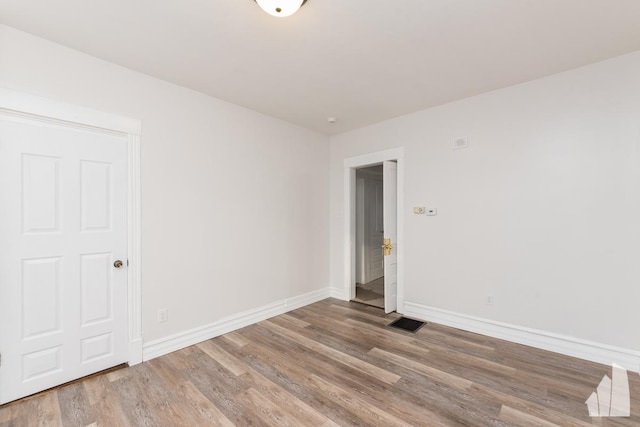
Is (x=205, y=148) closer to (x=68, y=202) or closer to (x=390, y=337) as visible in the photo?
(x=68, y=202)

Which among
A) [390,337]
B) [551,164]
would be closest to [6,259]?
[390,337]

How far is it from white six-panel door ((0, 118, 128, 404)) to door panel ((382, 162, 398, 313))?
304cm

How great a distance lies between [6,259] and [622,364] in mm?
5068

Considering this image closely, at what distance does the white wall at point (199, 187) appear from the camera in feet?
7.63

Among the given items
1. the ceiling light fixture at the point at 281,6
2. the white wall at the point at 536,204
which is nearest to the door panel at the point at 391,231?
the white wall at the point at 536,204

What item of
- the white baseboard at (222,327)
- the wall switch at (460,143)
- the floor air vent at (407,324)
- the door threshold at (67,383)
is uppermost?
the wall switch at (460,143)

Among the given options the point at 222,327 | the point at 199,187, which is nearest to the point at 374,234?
the point at 222,327

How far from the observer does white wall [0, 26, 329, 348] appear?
233 cm

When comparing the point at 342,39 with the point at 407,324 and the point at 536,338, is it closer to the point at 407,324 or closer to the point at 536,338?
the point at 407,324

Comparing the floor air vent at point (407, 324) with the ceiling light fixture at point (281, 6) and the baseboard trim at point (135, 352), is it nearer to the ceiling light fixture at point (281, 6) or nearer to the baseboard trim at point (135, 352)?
the baseboard trim at point (135, 352)

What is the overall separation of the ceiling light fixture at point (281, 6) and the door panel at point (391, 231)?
252cm

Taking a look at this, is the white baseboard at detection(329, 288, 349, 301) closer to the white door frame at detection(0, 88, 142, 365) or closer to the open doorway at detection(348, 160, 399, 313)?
the open doorway at detection(348, 160, 399, 313)

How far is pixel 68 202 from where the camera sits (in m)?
2.27

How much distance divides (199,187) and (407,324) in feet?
9.76
